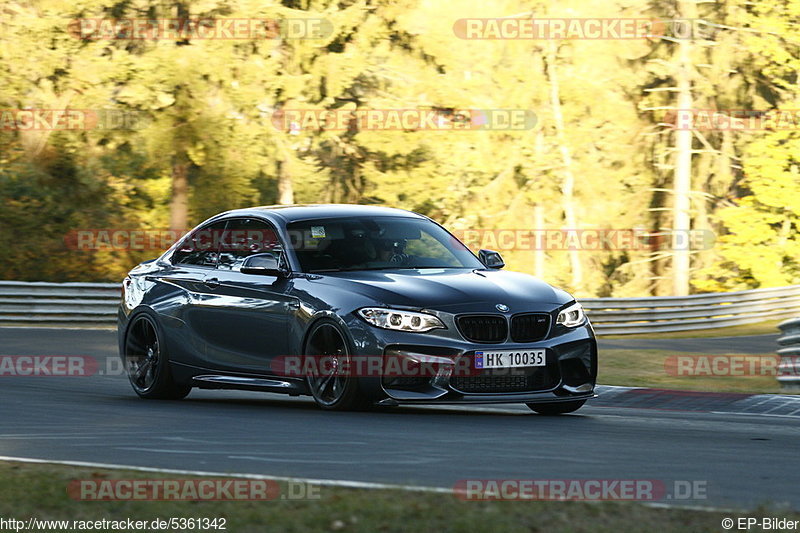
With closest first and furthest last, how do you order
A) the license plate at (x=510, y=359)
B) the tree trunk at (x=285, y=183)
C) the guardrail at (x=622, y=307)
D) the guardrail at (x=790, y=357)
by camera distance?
the license plate at (x=510, y=359)
the guardrail at (x=790, y=357)
the guardrail at (x=622, y=307)
the tree trunk at (x=285, y=183)

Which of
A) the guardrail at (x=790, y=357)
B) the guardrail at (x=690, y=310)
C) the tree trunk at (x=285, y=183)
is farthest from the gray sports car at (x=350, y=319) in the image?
the tree trunk at (x=285, y=183)

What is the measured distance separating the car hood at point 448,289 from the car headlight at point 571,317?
72 millimetres

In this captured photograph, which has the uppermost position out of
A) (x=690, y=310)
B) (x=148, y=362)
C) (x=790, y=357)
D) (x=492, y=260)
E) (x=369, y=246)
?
(x=369, y=246)

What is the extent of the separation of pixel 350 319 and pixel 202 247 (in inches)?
100.0

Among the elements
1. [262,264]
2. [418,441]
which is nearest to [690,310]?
→ [262,264]

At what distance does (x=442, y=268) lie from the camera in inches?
459

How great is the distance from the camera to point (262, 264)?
1143cm

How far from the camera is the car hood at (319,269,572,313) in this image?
10.6 metres

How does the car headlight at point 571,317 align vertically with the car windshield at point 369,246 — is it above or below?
below

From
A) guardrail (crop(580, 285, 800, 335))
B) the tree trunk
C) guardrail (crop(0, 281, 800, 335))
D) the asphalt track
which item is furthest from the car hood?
the tree trunk

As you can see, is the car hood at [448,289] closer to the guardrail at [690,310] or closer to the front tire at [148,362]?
the front tire at [148,362]

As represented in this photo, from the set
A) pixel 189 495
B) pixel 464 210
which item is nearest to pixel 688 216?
pixel 464 210

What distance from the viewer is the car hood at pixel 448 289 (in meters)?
10.6

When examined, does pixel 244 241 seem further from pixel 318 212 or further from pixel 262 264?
pixel 262 264
